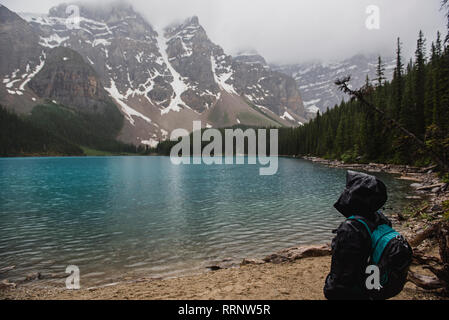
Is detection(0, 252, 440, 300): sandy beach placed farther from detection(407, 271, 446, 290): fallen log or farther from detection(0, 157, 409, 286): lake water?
detection(0, 157, 409, 286): lake water

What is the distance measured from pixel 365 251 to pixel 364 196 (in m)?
0.84

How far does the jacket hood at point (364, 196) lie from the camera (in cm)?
441

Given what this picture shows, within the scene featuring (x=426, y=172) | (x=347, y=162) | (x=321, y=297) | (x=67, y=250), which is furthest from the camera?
(x=347, y=162)

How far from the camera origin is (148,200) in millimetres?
31359

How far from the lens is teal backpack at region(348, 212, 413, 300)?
4168mm

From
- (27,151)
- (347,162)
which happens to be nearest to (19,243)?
(347,162)

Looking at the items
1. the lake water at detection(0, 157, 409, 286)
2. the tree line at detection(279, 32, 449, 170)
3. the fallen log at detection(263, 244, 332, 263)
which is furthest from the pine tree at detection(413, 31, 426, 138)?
the fallen log at detection(263, 244, 332, 263)

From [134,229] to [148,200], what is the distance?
12109mm

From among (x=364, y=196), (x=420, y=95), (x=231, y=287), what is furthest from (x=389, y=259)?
(x=420, y=95)

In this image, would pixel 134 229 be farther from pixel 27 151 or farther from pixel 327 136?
pixel 27 151

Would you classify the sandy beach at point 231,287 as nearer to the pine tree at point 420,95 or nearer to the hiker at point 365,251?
the hiker at point 365,251

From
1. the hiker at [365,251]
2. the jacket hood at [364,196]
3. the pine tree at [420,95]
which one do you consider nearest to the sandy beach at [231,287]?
the hiker at [365,251]

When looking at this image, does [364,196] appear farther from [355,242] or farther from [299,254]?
[299,254]

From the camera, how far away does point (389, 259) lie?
4172 millimetres
